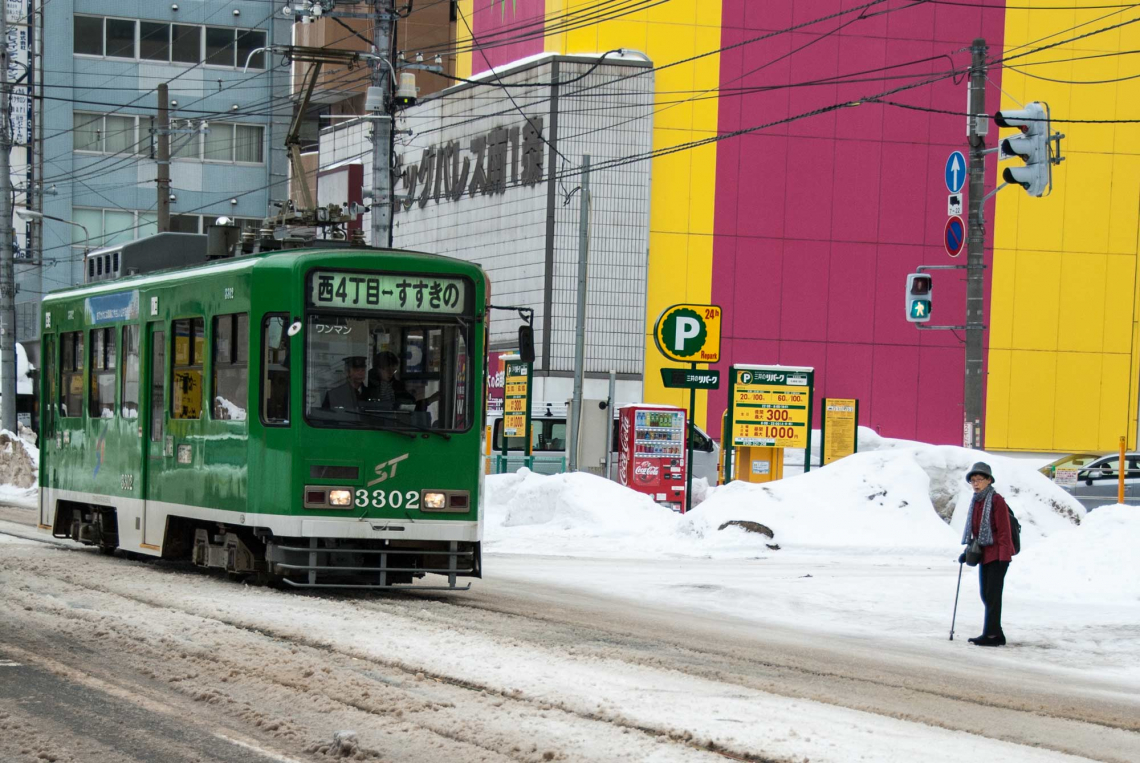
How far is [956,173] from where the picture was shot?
79.7 ft

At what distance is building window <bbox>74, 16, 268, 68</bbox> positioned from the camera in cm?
6359

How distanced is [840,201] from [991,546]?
102ft

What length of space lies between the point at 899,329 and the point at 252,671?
3701 cm

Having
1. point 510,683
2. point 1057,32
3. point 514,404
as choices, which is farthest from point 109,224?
point 510,683

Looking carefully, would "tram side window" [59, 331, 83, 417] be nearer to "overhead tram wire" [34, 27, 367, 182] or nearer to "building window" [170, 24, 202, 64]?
"overhead tram wire" [34, 27, 367, 182]

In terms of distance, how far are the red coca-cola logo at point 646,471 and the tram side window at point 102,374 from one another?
13566 millimetres

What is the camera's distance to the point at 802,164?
4338cm

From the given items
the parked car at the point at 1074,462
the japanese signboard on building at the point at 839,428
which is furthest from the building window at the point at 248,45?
the japanese signboard on building at the point at 839,428

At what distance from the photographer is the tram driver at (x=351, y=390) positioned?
42.3 ft

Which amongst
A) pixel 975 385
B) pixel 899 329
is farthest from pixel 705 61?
pixel 975 385

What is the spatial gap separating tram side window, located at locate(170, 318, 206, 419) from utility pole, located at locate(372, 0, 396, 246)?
344 inches

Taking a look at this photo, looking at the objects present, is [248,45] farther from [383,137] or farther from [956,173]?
[956,173]

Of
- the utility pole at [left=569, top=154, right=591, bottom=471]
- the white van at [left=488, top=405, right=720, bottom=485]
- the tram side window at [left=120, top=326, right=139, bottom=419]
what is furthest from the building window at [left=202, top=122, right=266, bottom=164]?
Result: the tram side window at [left=120, top=326, right=139, bottom=419]

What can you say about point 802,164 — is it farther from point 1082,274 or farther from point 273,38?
point 273,38
